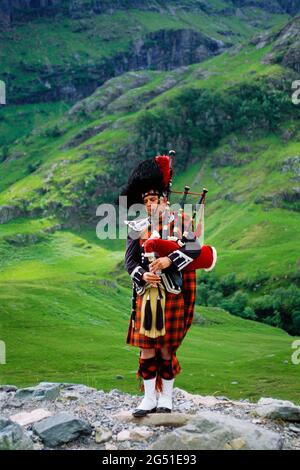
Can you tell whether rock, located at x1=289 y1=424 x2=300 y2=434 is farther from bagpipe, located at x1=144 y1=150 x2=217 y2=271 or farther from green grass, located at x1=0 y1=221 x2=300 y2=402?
green grass, located at x1=0 y1=221 x2=300 y2=402

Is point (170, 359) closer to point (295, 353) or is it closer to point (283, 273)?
point (295, 353)

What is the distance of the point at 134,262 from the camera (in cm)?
1303

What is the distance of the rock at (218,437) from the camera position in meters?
10.9

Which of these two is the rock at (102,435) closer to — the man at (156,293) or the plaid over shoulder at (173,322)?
the man at (156,293)

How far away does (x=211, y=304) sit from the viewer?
368ft

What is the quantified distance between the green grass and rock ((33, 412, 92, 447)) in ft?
77.6

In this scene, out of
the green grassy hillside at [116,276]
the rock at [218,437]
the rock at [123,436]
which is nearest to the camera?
the rock at [218,437]

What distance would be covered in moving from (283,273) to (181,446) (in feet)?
354

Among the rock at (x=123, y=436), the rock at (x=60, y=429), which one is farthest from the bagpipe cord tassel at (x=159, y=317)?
the rock at (x=60, y=429)

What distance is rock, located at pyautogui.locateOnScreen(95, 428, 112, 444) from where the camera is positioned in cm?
1196

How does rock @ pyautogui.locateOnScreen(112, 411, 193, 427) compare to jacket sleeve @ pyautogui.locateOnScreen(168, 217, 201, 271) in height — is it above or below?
below

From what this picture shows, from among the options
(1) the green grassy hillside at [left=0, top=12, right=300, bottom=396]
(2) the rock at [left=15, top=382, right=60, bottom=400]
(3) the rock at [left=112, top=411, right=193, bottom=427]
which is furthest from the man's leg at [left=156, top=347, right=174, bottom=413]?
(1) the green grassy hillside at [left=0, top=12, right=300, bottom=396]

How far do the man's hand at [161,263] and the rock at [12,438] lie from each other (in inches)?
161
